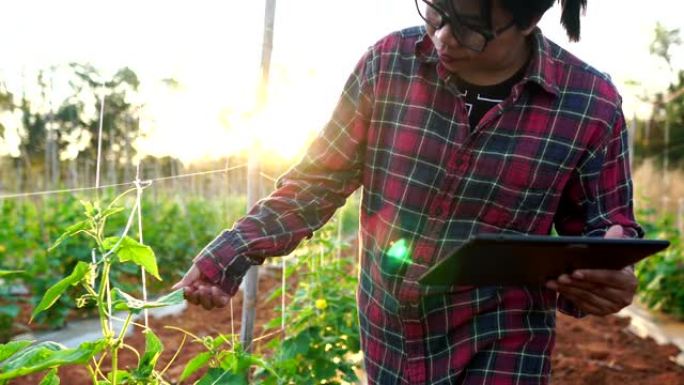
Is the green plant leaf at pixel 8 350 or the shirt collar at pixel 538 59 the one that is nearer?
the green plant leaf at pixel 8 350

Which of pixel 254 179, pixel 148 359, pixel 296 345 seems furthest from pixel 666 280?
pixel 148 359

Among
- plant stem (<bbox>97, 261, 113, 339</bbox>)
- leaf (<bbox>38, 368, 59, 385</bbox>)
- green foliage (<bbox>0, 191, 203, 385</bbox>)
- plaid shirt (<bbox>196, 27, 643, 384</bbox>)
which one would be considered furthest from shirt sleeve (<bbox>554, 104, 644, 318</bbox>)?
leaf (<bbox>38, 368, 59, 385</bbox>)

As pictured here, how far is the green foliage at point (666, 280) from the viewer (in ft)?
20.2

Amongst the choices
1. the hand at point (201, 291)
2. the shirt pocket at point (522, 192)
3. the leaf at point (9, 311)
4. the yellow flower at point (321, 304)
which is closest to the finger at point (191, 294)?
the hand at point (201, 291)

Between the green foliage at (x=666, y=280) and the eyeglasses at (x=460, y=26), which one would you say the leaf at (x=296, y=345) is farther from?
the green foliage at (x=666, y=280)

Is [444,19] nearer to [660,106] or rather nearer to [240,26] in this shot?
[240,26]

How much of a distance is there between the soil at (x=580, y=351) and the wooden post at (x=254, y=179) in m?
0.60

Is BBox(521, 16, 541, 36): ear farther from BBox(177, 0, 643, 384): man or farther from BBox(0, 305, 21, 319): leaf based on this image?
BBox(0, 305, 21, 319): leaf

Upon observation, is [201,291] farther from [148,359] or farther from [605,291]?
[605,291]

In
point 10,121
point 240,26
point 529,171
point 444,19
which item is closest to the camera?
point 444,19

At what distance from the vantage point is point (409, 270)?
165cm

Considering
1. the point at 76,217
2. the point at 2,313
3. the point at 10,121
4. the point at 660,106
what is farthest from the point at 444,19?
the point at 660,106

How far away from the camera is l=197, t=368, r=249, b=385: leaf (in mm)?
1448

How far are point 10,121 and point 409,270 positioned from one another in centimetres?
713
